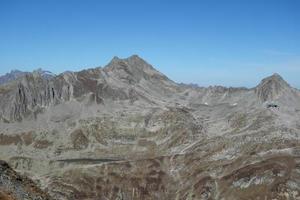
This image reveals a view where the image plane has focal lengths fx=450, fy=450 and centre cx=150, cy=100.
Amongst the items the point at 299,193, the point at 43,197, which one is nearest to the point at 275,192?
the point at 299,193

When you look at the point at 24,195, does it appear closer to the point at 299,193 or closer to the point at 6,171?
the point at 6,171

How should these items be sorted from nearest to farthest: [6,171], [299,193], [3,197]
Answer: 1. [3,197]
2. [6,171]
3. [299,193]

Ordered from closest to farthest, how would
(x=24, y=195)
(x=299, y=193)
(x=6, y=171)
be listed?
(x=24, y=195) → (x=6, y=171) → (x=299, y=193)

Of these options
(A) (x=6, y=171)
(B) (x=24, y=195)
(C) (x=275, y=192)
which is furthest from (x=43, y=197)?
(C) (x=275, y=192)

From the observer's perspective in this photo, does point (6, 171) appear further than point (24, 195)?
Yes

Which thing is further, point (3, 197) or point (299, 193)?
point (299, 193)

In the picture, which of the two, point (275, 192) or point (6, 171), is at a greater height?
point (6, 171)

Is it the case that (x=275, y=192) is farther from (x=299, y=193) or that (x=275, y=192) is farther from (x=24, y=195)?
(x=24, y=195)

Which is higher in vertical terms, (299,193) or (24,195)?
(24,195)

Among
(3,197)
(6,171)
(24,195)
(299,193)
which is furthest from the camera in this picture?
(299,193)
